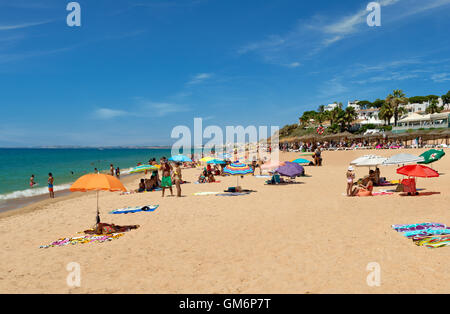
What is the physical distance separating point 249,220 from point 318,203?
11.9 ft

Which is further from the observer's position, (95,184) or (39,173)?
(39,173)

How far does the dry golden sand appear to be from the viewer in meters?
4.78

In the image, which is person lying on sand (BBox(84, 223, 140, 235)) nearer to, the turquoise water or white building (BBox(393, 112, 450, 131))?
the turquoise water

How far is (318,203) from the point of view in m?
11.1

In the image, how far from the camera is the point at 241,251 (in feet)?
20.8

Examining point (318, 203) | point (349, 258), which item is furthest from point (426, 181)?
point (349, 258)

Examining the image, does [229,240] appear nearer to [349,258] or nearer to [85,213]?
[349,258]

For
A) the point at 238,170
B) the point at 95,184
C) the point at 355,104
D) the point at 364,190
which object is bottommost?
the point at 364,190

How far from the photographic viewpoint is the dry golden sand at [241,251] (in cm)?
478

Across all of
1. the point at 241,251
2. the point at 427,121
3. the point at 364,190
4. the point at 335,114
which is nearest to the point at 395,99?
the point at 427,121

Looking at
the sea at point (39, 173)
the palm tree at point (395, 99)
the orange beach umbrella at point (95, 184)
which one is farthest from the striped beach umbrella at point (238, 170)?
the palm tree at point (395, 99)

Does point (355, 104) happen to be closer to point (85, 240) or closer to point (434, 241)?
point (434, 241)

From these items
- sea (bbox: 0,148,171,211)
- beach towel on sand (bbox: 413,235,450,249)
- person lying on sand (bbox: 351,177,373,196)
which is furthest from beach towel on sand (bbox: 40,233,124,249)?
sea (bbox: 0,148,171,211)

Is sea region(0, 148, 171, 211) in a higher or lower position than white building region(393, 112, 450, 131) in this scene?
lower
